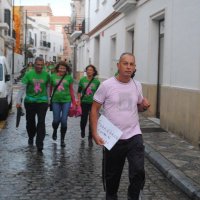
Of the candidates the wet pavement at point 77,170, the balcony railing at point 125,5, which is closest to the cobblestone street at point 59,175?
the wet pavement at point 77,170

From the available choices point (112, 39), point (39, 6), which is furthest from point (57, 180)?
point (39, 6)

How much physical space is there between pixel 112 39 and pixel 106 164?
16.4 metres

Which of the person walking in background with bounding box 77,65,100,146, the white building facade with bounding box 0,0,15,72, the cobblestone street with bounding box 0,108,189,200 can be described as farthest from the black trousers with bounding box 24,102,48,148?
the white building facade with bounding box 0,0,15,72

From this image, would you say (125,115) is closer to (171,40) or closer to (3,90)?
(171,40)

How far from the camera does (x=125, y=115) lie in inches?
186

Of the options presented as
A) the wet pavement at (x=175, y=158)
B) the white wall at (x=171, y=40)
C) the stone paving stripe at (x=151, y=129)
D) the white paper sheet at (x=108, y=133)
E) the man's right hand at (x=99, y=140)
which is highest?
the white wall at (x=171, y=40)

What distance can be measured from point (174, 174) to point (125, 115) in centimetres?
214

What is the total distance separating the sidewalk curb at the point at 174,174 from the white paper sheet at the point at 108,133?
1.51 metres

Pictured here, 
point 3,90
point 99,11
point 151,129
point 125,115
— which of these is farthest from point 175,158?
point 99,11

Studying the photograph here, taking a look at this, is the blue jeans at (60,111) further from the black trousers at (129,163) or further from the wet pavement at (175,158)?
the black trousers at (129,163)

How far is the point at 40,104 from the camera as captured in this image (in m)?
8.48

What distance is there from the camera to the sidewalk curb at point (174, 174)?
18.7ft

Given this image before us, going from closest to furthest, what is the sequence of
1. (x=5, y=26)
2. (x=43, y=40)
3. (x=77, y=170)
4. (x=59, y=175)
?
1. (x=59, y=175)
2. (x=77, y=170)
3. (x=5, y=26)
4. (x=43, y=40)

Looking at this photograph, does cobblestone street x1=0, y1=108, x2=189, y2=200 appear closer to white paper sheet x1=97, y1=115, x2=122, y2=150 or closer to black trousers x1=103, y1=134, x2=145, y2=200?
black trousers x1=103, y1=134, x2=145, y2=200
